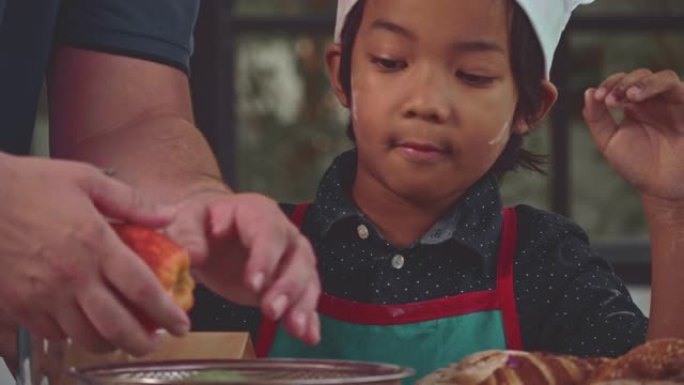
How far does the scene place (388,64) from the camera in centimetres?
194

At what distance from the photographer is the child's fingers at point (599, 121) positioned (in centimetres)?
198

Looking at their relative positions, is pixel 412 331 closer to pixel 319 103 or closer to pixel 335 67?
pixel 335 67

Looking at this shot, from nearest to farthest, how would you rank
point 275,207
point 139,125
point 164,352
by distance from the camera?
point 275,207 < point 164,352 < point 139,125

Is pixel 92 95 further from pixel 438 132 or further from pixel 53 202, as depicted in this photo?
pixel 53 202

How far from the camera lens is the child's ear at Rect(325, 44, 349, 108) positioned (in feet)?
6.90

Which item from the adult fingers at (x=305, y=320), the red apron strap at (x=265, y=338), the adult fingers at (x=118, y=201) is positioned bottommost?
the red apron strap at (x=265, y=338)

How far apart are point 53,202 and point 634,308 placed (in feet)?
3.17

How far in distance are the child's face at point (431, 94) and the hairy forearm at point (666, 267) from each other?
0.22 meters

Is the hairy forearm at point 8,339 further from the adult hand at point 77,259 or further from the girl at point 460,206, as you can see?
the girl at point 460,206

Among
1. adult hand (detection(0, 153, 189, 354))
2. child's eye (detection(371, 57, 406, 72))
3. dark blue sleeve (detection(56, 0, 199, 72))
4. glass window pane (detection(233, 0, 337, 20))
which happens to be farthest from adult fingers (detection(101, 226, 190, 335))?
glass window pane (detection(233, 0, 337, 20))

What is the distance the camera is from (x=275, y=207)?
1.31m

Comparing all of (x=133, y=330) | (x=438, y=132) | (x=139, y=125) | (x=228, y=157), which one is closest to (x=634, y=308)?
(x=438, y=132)

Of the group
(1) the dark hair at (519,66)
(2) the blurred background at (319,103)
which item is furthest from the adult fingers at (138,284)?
(2) the blurred background at (319,103)

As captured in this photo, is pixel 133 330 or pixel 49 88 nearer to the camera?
pixel 133 330
